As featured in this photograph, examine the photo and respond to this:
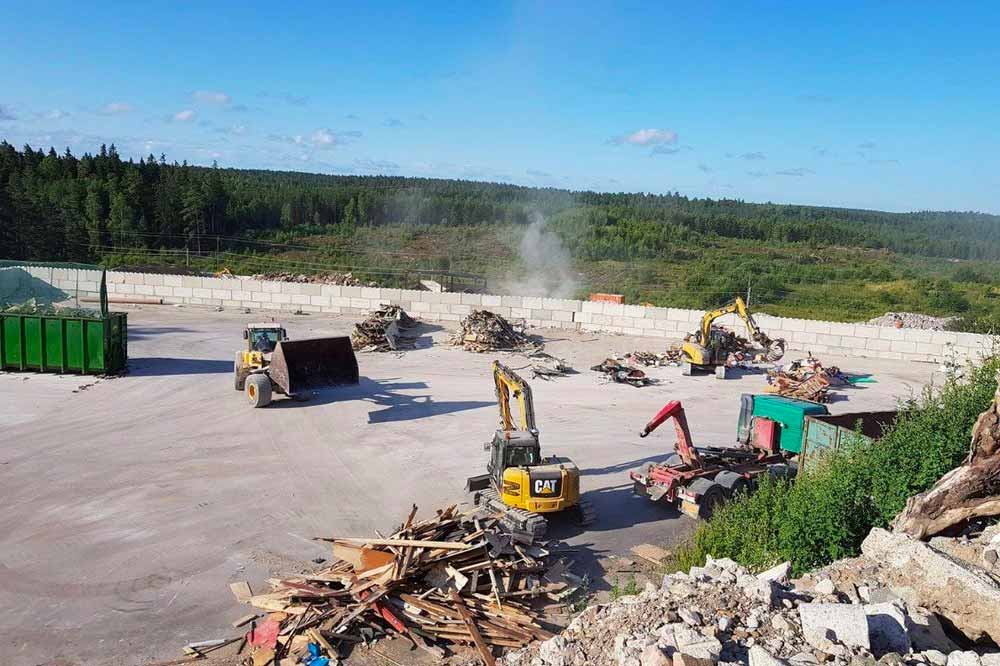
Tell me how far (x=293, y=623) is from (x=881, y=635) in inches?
251

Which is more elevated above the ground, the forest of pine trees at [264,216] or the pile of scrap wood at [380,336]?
the forest of pine trees at [264,216]

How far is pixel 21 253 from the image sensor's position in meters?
46.8

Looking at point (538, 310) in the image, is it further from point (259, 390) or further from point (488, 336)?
point (259, 390)

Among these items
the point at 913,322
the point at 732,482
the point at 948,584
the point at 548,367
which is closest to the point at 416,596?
the point at 948,584

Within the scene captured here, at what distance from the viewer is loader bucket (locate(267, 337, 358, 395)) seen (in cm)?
1936

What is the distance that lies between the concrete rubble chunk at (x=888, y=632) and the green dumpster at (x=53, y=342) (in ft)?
68.9

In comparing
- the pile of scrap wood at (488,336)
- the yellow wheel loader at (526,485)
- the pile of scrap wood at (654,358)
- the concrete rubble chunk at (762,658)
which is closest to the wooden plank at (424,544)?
the yellow wheel loader at (526,485)

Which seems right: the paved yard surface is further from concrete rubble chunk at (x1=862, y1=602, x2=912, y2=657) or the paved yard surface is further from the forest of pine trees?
the forest of pine trees

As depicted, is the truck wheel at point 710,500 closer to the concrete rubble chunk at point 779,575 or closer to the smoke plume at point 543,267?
the concrete rubble chunk at point 779,575

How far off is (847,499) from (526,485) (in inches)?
181

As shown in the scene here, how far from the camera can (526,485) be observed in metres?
11.9

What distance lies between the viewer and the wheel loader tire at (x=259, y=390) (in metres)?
19.1

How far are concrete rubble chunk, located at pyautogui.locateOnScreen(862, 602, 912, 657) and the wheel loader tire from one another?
15.8 m

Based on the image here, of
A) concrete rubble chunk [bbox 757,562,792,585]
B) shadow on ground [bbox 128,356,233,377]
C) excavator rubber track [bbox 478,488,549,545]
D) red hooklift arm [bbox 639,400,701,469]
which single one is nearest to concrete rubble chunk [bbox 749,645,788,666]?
concrete rubble chunk [bbox 757,562,792,585]
